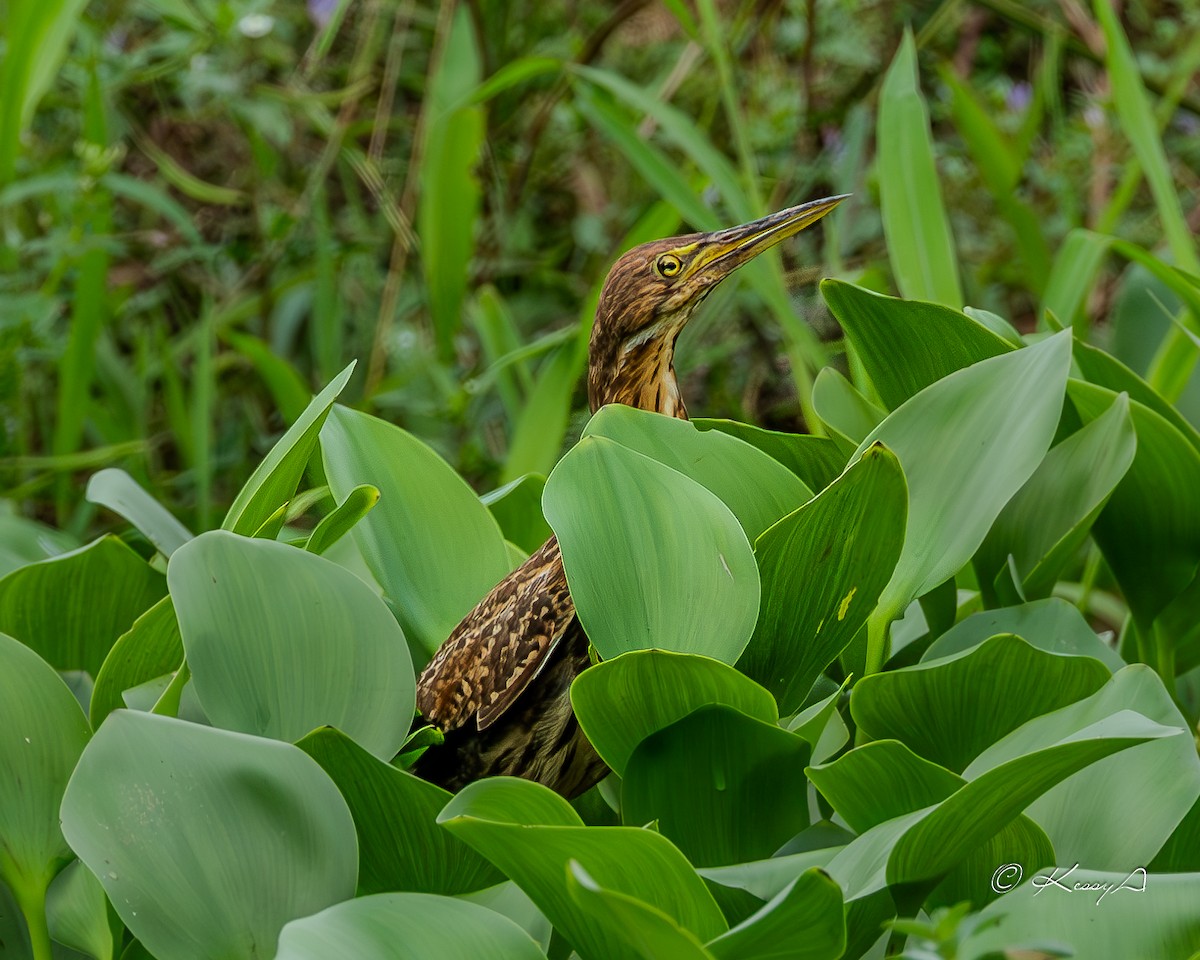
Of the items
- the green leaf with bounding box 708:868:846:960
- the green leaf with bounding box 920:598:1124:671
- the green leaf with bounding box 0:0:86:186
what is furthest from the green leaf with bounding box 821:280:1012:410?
the green leaf with bounding box 0:0:86:186

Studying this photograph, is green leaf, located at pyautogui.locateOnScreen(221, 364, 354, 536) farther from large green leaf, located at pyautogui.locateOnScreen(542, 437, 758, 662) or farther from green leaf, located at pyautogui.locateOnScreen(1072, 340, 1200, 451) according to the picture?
green leaf, located at pyautogui.locateOnScreen(1072, 340, 1200, 451)

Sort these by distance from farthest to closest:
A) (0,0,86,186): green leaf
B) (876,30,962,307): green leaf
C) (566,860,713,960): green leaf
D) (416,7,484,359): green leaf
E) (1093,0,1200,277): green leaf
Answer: (416,7,484,359): green leaf, (0,0,86,186): green leaf, (1093,0,1200,277): green leaf, (876,30,962,307): green leaf, (566,860,713,960): green leaf

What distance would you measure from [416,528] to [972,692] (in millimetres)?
345

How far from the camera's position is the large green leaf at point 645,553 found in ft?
2.13

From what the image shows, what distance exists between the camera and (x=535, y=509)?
3.49ft

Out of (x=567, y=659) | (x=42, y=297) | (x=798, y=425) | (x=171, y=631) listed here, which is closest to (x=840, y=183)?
(x=798, y=425)

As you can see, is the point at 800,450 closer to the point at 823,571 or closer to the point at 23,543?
the point at 823,571

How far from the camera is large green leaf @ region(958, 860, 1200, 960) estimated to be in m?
0.58

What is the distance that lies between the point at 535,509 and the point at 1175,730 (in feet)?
2.01

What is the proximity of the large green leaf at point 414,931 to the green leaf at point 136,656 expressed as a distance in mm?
229

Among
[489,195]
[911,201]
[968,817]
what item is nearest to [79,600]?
[968,817]

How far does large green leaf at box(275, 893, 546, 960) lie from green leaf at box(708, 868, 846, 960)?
9cm

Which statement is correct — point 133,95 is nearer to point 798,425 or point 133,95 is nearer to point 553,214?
point 553,214

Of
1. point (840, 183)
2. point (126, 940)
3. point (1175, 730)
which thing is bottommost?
point (126, 940)
